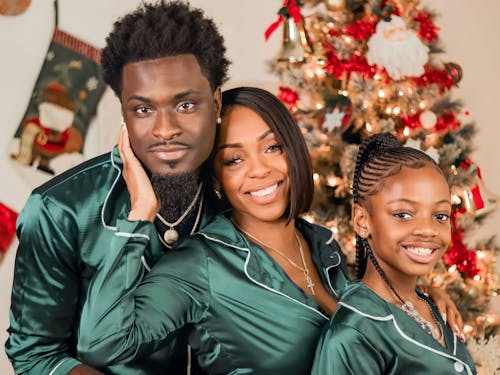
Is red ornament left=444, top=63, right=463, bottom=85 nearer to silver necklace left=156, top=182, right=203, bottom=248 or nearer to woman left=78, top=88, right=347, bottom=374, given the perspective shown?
woman left=78, top=88, right=347, bottom=374

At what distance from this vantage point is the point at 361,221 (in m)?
1.94

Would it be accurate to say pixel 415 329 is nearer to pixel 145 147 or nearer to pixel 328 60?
pixel 145 147

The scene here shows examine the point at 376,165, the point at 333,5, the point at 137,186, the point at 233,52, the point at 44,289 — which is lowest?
the point at 44,289

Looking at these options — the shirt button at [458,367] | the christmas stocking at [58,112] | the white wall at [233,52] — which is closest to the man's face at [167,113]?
the shirt button at [458,367]

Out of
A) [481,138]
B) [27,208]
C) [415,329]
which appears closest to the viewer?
[415,329]

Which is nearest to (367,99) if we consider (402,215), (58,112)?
(58,112)

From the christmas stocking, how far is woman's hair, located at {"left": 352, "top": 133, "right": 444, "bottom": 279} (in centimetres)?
251

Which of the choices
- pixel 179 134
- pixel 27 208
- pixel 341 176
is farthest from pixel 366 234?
pixel 341 176

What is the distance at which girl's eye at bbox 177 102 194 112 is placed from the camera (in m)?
1.85

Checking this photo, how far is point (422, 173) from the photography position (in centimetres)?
188

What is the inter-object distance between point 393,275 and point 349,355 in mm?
279

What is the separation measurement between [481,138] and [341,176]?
2.08 metres

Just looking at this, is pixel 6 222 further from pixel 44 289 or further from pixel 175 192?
pixel 175 192

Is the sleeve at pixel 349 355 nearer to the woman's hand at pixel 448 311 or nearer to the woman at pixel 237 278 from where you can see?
the woman at pixel 237 278
